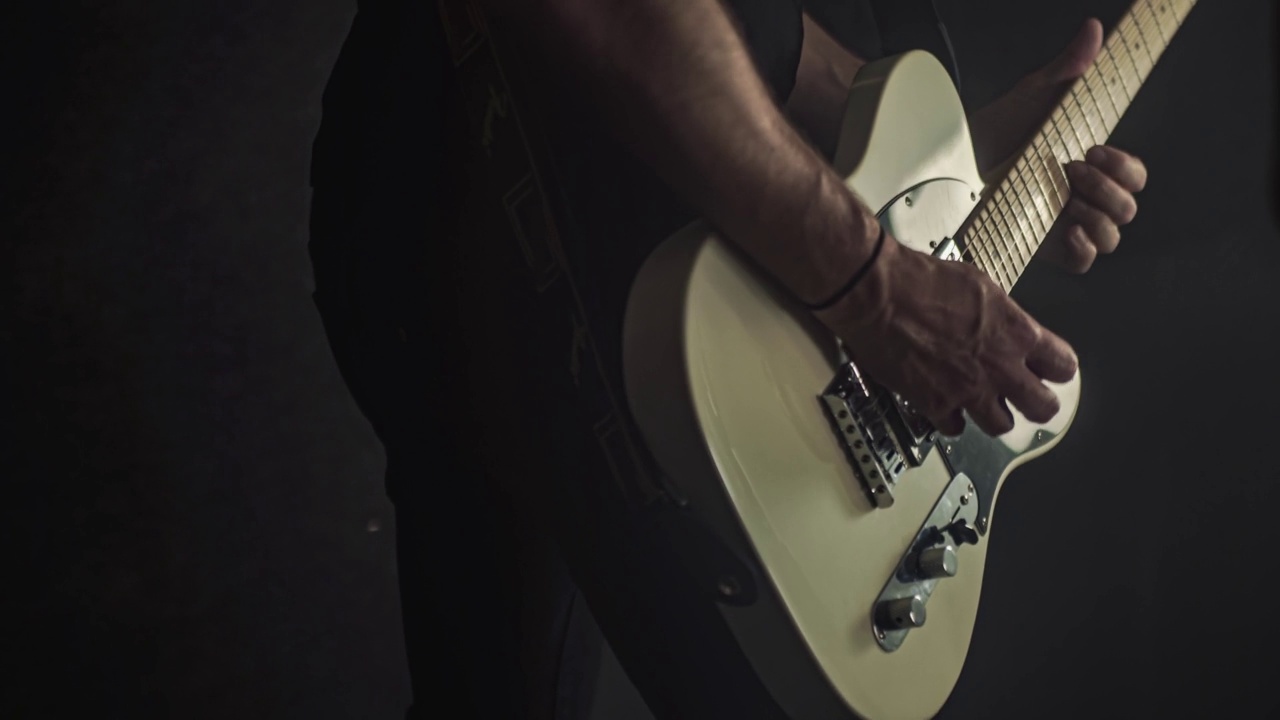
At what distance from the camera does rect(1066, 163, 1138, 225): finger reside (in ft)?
2.96

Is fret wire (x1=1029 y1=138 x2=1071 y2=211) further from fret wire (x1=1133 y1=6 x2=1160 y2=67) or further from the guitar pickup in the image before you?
the guitar pickup

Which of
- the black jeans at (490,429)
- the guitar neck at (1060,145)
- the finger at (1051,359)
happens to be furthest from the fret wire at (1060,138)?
the black jeans at (490,429)

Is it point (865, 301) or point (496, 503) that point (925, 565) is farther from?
point (496, 503)

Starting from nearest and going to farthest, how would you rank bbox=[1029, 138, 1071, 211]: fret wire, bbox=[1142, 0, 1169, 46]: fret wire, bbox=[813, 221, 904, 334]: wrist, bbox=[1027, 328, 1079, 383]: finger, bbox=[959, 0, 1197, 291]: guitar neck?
bbox=[813, 221, 904, 334]: wrist
bbox=[1027, 328, 1079, 383]: finger
bbox=[959, 0, 1197, 291]: guitar neck
bbox=[1029, 138, 1071, 211]: fret wire
bbox=[1142, 0, 1169, 46]: fret wire

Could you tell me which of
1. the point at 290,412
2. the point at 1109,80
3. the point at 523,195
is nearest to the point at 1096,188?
the point at 1109,80

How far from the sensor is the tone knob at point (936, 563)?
1.99 ft

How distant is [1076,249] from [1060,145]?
0.40 feet

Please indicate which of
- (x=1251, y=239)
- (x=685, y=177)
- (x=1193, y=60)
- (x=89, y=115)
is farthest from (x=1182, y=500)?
(x=89, y=115)

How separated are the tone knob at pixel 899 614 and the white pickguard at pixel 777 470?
1 cm

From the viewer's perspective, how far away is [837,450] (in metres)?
0.57

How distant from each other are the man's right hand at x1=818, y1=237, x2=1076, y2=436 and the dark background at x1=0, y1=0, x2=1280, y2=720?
0.53 m

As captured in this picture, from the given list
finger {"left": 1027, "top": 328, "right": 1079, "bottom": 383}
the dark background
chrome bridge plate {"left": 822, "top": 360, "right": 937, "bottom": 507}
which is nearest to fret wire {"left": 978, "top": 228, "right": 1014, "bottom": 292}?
finger {"left": 1027, "top": 328, "right": 1079, "bottom": 383}

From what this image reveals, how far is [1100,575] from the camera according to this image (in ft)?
3.70

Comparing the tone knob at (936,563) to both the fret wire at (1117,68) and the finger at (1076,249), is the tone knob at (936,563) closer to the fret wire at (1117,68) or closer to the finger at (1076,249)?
the finger at (1076,249)
